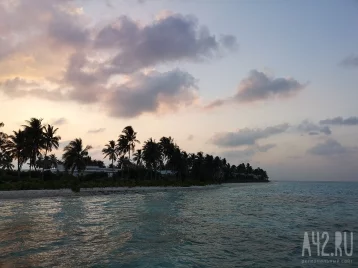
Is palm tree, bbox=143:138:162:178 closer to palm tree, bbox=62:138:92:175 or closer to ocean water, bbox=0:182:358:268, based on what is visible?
palm tree, bbox=62:138:92:175

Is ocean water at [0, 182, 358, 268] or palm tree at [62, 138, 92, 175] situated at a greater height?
palm tree at [62, 138, 92, 175]

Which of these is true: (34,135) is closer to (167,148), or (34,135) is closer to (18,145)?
(18,145)

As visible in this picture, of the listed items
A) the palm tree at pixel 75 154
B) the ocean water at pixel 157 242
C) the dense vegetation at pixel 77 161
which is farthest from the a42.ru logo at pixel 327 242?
the palm tree at pixel 75 154

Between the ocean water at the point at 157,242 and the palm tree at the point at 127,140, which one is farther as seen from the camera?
the palm tree at the point at 127,140

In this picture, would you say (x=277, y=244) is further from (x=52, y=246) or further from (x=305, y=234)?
(x=52, y=246)

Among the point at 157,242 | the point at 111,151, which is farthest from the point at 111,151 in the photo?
the point at 157,242

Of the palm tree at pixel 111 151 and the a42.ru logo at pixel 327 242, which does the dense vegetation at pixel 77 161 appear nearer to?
the palm tree at pixel 111 151

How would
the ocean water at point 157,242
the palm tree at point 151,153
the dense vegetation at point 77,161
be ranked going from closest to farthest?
the ocean water at point 157,242 < the dense vegetation at point 77,161 < the palm tree at point 151,153

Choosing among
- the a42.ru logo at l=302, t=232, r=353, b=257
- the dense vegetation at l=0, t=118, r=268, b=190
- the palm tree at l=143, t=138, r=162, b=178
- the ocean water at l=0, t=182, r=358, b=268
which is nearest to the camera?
the ocean water at l=0, t=182, r=358, b=268

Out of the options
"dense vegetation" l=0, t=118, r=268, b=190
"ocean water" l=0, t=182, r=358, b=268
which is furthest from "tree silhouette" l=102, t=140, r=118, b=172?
"ocean water" l=0, t=182, r=358, b=268

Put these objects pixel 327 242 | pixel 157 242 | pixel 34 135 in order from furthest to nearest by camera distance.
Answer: pixel 34 135
pixel 327 242
pixel 157 242

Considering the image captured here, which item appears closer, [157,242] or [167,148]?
[157,242]

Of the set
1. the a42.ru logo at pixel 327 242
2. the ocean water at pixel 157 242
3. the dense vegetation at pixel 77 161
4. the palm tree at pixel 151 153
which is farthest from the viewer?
the palm tree at pixel 151 153

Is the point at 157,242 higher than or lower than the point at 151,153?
lower
